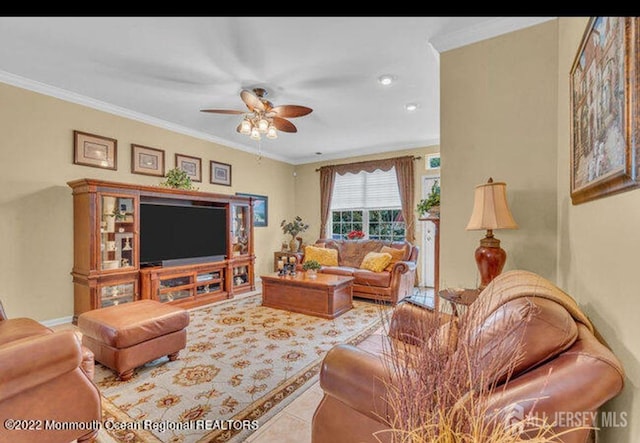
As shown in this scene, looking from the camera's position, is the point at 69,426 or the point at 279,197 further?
the point at 279,197

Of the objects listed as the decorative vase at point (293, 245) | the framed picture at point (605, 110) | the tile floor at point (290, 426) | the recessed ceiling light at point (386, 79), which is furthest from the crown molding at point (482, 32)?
the decorative vase at point (293, 245)

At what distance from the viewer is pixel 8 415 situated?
1.31m

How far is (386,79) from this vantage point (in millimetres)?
3150

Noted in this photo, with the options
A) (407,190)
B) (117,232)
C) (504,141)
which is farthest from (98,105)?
(407,190)

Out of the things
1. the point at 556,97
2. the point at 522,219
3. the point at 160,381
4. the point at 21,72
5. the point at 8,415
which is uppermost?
the point at 21,72

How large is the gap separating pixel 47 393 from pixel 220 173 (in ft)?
14.2

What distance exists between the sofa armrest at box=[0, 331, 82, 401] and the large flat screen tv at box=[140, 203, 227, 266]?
2647mm

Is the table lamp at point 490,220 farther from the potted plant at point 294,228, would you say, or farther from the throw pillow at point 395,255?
the potted plant at point 294,228

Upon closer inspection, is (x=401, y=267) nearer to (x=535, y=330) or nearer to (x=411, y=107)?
(x=411, y=107)

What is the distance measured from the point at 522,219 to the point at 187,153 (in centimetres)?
463


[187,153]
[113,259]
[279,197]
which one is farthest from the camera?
[279,197]

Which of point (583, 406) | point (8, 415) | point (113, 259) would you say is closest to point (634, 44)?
point (583, 406)

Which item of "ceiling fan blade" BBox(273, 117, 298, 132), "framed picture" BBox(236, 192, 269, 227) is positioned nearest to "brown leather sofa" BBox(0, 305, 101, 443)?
"ceiling fan blade" BBox(273, 117, 298, 132)

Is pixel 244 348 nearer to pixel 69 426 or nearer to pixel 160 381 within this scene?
pixel 160 381
